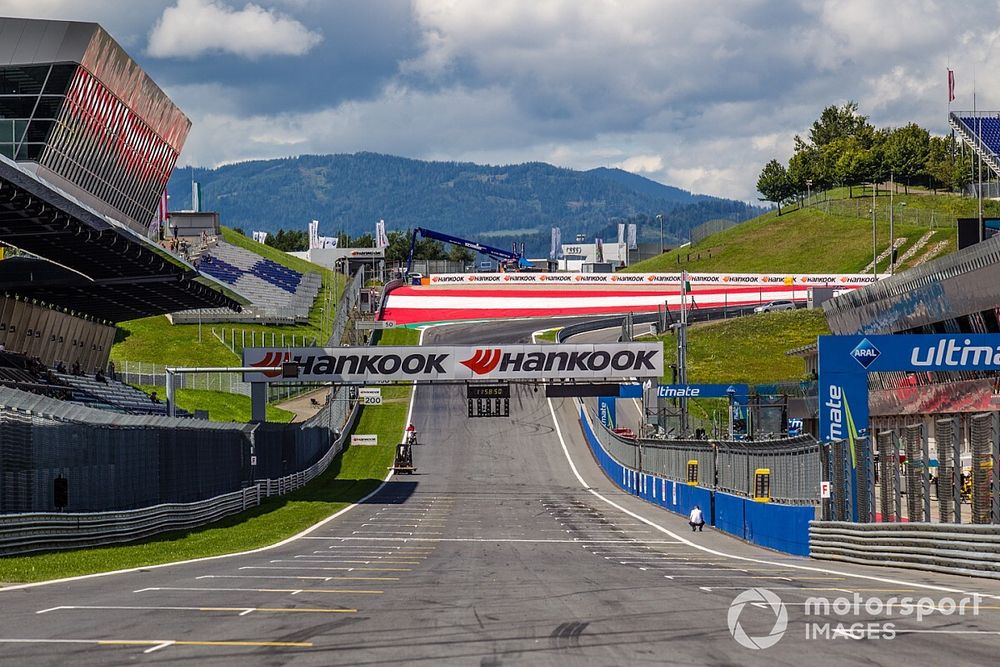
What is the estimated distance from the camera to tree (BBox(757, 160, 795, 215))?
182750 mm

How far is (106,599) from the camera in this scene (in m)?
16.5

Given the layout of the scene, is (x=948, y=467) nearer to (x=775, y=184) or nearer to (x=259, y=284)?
(x=259, y=284)

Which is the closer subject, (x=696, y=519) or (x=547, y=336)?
(x=696, y=519)

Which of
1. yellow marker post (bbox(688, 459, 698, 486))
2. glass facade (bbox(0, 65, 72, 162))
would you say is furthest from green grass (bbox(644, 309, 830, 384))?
glass facade (bbox(0, 65, 72, 162))

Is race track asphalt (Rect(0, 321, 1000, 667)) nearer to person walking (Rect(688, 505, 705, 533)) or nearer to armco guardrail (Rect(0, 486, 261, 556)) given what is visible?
person walking (Rect(688, 505, 705, 533))

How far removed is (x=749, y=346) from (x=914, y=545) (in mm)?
71460

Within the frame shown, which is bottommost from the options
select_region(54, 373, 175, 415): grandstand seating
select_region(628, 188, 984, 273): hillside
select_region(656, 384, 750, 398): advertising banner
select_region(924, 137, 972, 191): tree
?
select_region(54, 373, 175, 415): grandstand seating

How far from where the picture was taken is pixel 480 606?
51.8 feet

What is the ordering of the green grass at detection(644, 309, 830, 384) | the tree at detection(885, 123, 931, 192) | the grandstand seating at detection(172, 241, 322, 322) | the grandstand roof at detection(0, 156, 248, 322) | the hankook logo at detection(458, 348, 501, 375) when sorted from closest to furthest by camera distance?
the grandstand roof at detection(0, 156, 248, 322) < the hankook logo at detection(458, 348, 501, 375) < the green grass at detection(644, 309, 830, 384) < the grandstand seating at detection(172, 241, 322, 322) < the tree at detection(885, 123, 931, 192)

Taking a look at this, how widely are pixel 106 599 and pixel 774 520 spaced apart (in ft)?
57.0

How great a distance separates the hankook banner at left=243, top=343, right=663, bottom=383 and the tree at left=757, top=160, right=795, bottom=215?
423 feet

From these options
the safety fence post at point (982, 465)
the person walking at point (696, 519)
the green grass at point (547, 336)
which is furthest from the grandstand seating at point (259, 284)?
the safety fence post at point (982, 465)

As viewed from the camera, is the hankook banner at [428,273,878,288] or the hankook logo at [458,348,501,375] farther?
the hankook banner at [428,273,878,288]

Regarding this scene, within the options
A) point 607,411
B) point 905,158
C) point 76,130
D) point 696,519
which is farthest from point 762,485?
point 905,158
